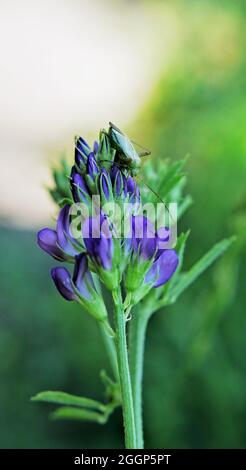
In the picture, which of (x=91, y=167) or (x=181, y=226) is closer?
(x=91, y=167)

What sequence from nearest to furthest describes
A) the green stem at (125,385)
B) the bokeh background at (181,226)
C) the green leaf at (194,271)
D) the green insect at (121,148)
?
the green stem at (125,385) < the green insect at (121,148) < the green leaf at (194,271) < the bokeh background at (181,226)

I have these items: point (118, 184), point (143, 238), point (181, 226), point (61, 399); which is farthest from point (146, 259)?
point (181, 226)

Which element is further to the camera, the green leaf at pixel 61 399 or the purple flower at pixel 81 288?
the green leaf at pixel 61 399

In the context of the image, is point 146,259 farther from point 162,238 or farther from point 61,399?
point 61,399

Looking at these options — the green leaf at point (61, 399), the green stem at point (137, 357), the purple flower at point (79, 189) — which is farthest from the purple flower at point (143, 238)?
the green leaf at point (61, 399)

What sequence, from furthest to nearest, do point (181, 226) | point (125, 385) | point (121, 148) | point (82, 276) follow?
point (181, 226) → point (121, 148) → point (82, 276) → point (125, 385)

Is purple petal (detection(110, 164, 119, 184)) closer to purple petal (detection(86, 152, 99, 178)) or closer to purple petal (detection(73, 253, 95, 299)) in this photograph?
purple petal (detection(86, 152, 99, 178))

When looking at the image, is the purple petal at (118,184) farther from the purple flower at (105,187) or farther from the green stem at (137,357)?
the green stem at (137,357)

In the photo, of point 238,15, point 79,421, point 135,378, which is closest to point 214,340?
point 79,421
